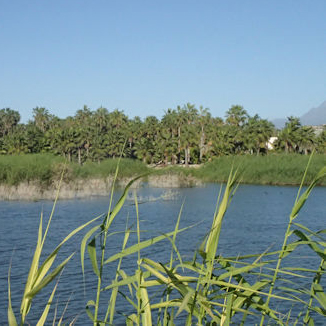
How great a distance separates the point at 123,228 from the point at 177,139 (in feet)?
202

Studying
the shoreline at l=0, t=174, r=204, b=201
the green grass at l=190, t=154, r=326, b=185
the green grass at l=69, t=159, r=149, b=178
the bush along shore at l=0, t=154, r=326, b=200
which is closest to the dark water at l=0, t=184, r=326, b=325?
the shoreline at l=0, t=174, r=204, b=201

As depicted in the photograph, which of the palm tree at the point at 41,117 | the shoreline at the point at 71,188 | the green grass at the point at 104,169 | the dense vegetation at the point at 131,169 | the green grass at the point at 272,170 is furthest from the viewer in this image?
the palm tree at the point at 41,117

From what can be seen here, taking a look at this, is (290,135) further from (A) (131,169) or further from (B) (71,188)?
(B) (71,188)

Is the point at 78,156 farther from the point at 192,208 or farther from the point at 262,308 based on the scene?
the point at 262,308

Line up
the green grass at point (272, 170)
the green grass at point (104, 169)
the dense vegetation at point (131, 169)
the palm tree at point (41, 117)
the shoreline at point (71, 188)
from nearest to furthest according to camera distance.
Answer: the shoreline at point (71, 188) < the dense vegetation at point (131, 169) < the green grass at point (104, 169) < the green grass at point (272, 170) < the palm tree at point (41, 117)

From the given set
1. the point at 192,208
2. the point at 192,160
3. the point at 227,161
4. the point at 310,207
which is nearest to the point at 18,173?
the point at 192,208

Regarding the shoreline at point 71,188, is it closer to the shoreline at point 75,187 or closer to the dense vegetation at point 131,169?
the shoreline at point 75,187

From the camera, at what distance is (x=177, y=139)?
272 feet

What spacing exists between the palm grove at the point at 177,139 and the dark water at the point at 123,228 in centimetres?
3582

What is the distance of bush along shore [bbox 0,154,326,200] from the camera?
1249 inches

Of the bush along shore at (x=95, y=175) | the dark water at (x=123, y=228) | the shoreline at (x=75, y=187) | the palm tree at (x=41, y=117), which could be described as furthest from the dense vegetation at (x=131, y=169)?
the palm tree at (x=41, y=117)

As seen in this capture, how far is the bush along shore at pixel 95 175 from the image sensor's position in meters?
31.7

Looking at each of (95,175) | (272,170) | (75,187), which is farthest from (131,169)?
(272,170)

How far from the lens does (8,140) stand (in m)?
A: 83.2
